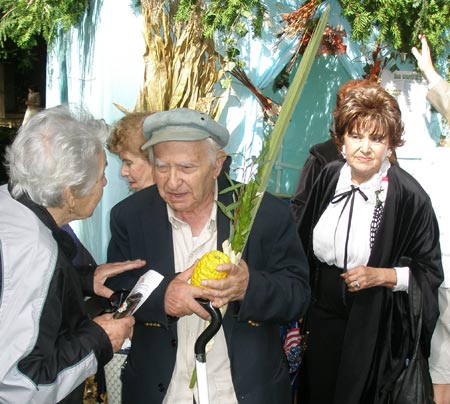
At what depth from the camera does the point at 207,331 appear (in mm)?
1584

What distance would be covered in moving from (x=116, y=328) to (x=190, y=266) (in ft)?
1.06

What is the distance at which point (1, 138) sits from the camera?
950 cm

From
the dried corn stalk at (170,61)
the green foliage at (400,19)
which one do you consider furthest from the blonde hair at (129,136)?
the green foliage at (400,19)

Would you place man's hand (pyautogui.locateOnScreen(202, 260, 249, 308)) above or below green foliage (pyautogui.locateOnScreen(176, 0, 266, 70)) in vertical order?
below

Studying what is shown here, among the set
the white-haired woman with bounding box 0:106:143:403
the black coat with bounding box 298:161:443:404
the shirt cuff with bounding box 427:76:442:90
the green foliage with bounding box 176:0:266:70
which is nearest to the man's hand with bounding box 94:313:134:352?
the white-haired woman with bounding box 0:106:143:403

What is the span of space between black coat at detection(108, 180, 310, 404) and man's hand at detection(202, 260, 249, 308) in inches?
1.5

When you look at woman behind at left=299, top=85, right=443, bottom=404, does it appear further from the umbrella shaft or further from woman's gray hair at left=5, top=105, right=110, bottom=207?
woman's gray hair at left=5, top=105, right=110, bottom=207

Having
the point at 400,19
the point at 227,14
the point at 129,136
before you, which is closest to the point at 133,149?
the point at 129,136

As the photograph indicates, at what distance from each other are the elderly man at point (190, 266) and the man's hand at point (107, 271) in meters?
0.04

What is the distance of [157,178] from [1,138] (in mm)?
8460

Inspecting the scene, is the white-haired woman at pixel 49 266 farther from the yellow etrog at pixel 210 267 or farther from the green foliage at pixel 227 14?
the green foliage at pixel 227 14

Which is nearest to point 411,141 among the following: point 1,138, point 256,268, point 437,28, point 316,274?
point 437,28

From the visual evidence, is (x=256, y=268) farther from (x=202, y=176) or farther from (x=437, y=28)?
(x=437, y=28)

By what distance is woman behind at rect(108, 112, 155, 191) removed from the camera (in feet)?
8.68
